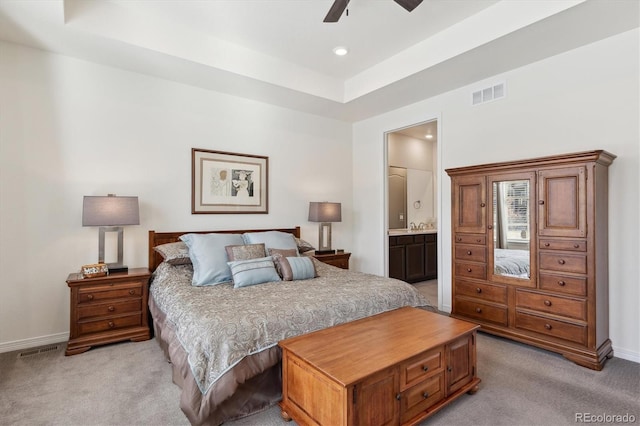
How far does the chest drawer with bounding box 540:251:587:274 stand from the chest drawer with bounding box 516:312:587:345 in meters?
0.45

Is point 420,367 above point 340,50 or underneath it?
underneath

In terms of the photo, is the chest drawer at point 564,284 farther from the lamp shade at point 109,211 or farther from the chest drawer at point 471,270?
the lamp shade at point 109,211

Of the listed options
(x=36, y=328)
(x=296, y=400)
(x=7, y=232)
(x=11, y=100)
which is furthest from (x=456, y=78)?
(x=36, y=328)

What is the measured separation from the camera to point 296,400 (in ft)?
6.24

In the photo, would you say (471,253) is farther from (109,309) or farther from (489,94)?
(109,309)

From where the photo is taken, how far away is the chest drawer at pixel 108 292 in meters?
2.98

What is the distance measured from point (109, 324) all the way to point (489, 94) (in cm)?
463

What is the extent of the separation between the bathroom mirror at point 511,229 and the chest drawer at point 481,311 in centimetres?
31

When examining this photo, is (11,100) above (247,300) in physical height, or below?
above

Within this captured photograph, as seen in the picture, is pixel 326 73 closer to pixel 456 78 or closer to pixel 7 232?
pixel 456 78

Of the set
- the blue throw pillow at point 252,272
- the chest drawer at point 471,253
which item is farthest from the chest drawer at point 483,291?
the blue throw pillow at point 252,272

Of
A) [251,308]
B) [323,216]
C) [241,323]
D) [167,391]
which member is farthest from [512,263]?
[167,391]

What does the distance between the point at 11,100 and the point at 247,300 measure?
2.94 metres

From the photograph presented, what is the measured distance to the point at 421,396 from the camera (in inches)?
76.3
